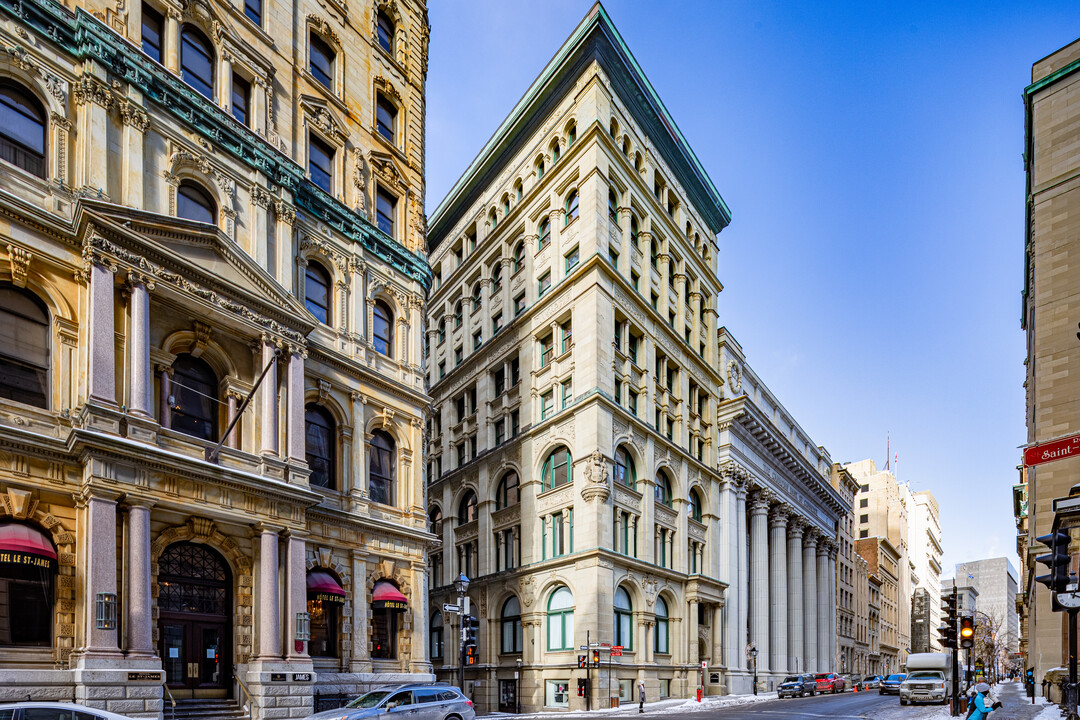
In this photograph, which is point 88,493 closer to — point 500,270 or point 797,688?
point 500,270

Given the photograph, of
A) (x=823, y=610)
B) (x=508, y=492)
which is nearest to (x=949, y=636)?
(x=508, y=492)

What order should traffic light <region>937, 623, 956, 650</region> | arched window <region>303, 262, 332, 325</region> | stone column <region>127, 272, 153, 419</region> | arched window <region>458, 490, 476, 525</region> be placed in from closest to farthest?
stone column <region>127, 272, 153, 419</region>
traffic light <region>937, 623, 956, 650</region>
arched window <region>303, 262, 332, 325</region>
arched window <region>458, 490, 476, 525</region>

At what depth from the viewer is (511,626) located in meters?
47.4

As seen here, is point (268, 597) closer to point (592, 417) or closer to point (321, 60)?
point (321, 60)

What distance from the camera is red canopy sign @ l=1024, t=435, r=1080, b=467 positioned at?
14.3 m

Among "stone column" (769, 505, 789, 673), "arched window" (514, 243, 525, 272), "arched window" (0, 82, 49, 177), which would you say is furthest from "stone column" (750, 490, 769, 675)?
"arched window" (0, 82, 49, 177)

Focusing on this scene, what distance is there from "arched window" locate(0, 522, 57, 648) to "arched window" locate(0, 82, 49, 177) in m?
9.44

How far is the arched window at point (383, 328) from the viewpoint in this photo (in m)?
31.8

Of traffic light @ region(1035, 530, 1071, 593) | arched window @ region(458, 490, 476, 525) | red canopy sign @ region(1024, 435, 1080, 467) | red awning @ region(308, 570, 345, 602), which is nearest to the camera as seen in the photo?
red canopy sign @ region(1024, 435, 1080, 467)

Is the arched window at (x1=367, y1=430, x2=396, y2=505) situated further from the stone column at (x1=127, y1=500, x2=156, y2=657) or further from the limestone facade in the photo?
the limestone facade

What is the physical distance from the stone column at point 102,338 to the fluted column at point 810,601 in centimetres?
6874

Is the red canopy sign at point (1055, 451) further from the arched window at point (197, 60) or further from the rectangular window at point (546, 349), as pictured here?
the rectangular window at point (546, 349)

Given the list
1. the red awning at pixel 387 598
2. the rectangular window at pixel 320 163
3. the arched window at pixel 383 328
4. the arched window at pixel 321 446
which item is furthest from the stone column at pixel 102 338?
the red awning at pixel 387 598

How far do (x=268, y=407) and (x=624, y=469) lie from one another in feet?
84.6
